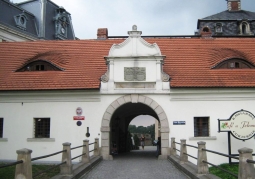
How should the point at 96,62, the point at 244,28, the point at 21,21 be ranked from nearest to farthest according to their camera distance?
the point at 96,62 < the point at 21,21 < the point at 244,28

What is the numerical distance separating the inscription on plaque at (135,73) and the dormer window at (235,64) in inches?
193

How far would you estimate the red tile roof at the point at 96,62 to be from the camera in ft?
57.6

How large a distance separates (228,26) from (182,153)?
1307 inches

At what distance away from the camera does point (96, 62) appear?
64.3 feet

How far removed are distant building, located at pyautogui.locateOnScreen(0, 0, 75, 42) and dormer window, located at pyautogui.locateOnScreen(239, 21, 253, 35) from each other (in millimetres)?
23901

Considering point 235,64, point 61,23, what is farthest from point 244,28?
point 235,64

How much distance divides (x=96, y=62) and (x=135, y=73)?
11.2ft

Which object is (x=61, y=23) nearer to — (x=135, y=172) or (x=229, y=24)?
(x=229, y=24)

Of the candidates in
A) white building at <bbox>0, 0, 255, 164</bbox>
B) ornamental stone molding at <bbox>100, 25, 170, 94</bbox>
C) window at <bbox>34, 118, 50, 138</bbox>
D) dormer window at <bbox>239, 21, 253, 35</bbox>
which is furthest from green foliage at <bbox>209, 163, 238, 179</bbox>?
dormer window at <bbox>239, 21, 253, 35</bbox>

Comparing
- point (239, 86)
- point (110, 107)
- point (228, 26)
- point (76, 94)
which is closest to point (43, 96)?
point (76, 94)

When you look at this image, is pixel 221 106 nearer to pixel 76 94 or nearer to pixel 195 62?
pixel 195 62

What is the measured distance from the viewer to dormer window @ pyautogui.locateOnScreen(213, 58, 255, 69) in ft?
61.9

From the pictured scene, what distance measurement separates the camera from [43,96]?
1748cm

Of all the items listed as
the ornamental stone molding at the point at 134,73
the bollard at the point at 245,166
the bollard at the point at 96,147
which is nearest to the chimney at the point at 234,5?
the ornamental stone molding at the point at 134,73
